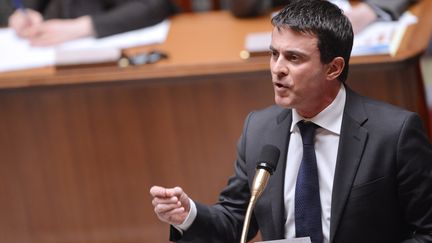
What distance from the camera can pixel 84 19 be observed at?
2.92 metres

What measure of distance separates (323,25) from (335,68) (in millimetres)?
95

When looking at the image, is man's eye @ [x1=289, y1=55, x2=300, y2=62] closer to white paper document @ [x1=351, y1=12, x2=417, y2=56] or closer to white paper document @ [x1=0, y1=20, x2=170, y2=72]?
white paper document @ [x1=351, y1=12, x2=417, y2=56]

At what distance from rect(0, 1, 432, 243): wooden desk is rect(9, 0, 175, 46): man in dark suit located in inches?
11.6

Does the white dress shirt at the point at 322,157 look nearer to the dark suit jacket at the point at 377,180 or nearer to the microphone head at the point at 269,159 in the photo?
the dark suit jacket at the point at 377,180

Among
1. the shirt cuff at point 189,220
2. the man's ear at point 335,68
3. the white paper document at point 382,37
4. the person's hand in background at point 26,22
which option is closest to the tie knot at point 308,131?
the man's ear at point 335,68

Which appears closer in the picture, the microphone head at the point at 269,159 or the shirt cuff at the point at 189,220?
the microphone head at the point at 269,159

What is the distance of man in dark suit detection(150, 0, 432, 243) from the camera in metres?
1.61

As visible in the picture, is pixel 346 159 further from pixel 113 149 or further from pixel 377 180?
pixel 113 149

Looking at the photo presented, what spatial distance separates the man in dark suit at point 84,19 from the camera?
114 inches

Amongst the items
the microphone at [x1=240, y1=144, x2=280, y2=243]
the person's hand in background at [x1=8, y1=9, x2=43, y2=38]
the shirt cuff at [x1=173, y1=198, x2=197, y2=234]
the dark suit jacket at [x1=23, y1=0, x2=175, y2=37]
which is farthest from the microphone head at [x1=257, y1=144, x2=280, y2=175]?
the person's hand in background at [x1=8, y1=9, x2=43, y2=38]

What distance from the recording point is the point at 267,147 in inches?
62.1

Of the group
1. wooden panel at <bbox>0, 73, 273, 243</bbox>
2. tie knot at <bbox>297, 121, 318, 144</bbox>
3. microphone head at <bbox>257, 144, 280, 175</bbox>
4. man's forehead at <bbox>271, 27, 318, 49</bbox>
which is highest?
man's forehead at <bbox>271, 27, 318, 49</bbox>

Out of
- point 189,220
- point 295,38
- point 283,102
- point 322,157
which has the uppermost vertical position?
point 295,38

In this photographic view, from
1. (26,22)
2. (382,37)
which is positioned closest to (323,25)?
(382,37)
